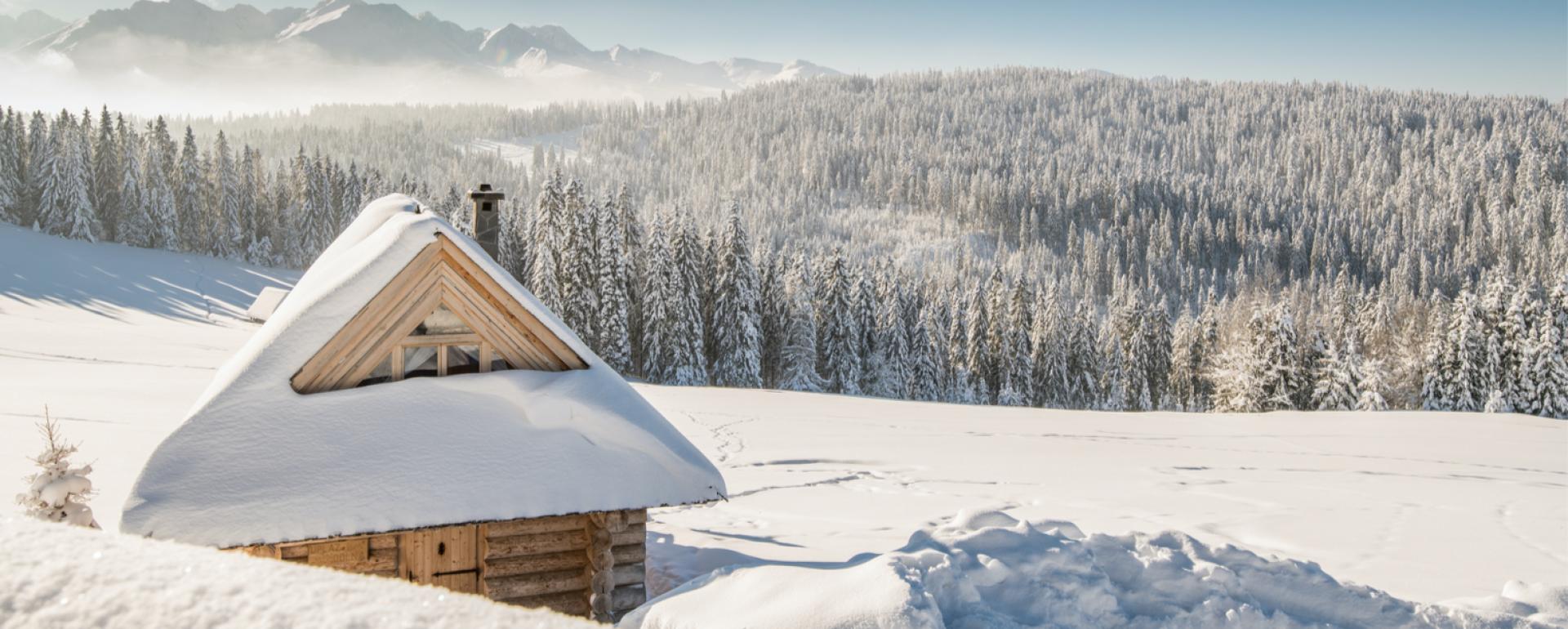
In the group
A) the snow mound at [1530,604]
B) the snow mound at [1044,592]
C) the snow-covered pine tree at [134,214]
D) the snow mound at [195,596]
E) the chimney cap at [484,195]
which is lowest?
the snow mound at [1530,604]

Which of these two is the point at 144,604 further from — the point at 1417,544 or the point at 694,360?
the point at 694,360

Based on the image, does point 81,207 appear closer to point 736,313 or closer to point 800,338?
point 736,313

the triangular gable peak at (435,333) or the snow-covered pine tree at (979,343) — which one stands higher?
the triangular gable peak at (435,333)

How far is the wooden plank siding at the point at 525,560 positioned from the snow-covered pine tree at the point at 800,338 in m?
45.2

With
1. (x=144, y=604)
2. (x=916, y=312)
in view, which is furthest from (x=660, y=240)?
(x=144, y=604)

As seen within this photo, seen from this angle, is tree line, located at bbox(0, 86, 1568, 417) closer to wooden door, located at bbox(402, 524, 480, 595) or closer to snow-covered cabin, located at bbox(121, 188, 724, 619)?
wooden door, located at bbox(402, 524, 480, 595)

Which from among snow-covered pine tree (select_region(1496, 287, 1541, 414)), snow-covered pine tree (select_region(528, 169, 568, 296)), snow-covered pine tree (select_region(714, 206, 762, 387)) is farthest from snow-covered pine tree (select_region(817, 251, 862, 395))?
snow-covered pine tree (select_region(1496, 287, 1541, 414))

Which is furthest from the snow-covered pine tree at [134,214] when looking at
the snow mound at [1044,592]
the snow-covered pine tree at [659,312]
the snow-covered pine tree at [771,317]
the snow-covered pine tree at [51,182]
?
the snow mound at [1044,592]

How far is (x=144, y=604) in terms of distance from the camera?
152 cm

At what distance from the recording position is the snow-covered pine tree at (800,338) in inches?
2281

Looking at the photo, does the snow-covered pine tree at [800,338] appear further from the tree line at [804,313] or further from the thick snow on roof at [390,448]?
the thick snow on roof at [390,448]

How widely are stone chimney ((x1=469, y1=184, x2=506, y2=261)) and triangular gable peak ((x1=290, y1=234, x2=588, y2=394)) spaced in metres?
4.30

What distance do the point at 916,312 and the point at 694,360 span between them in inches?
890

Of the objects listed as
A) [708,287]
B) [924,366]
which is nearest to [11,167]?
[708,287]
